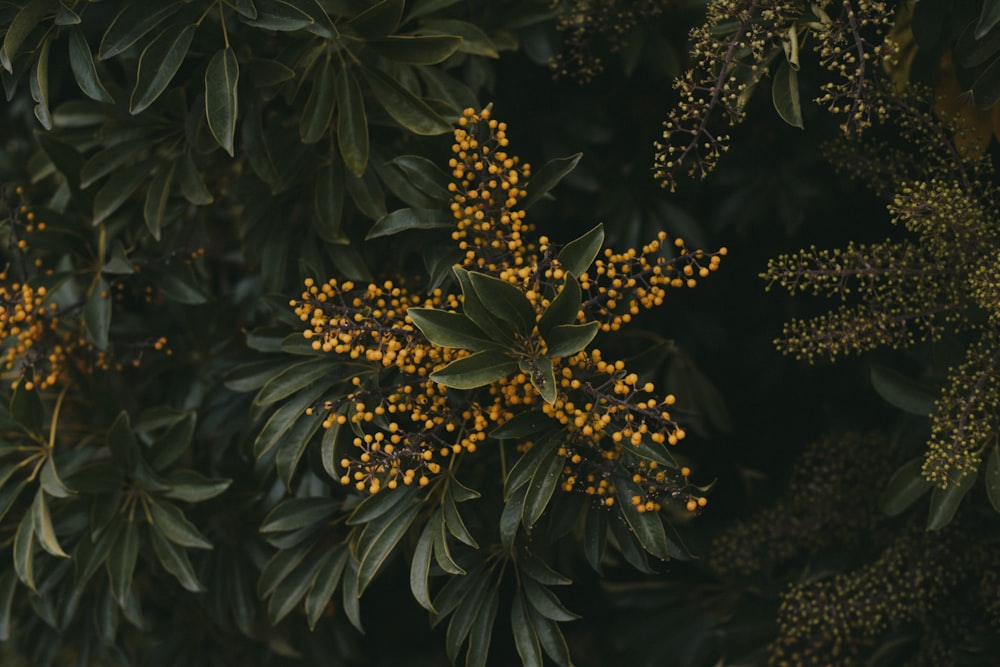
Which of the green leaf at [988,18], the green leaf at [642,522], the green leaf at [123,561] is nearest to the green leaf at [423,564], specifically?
the green leaf at [642,522]

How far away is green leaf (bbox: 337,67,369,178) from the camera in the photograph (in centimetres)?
141

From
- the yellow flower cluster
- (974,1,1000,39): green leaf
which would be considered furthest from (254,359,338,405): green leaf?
(974,1,1000,39): green leaf

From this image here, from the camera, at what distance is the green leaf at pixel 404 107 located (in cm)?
140

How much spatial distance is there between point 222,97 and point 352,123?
0.62 feet

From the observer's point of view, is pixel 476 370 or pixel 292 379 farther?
pixel 292 379

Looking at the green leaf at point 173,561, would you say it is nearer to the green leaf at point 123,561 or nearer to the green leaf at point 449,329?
the green leaf at point 123,561

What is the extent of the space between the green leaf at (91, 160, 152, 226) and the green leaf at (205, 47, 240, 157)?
0.31 meters

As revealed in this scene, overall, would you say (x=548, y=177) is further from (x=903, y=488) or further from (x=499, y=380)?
(x=903, y=488)

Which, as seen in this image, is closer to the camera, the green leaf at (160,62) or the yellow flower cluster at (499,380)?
the yellow flower cluster at (499,380)

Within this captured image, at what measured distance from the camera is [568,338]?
1130 millimetres

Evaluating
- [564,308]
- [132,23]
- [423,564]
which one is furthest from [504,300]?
[132,23]

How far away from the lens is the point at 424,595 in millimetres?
1273

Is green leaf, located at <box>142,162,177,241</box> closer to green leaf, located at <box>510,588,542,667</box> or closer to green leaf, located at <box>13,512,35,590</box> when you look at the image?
green leaf, located at <box>13,512,35,590</box>

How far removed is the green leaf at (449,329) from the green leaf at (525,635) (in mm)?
405
